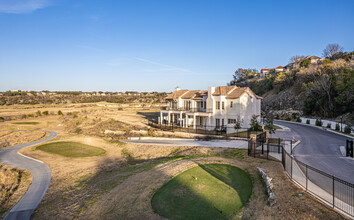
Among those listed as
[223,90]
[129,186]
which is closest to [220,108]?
[223,90]

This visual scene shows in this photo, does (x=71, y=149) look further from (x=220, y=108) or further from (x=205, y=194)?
(x=220, y=108)

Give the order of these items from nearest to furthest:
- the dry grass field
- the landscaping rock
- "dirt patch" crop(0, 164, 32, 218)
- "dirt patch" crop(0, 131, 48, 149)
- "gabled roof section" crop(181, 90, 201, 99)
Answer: the dry grass field, the landscaping rock, "dirt patch" crop(0, 164, 32, 218), "dirt patch" crop(0, 131, 48, 149), "gabled roof section" crop(181, 90, 201, 99)

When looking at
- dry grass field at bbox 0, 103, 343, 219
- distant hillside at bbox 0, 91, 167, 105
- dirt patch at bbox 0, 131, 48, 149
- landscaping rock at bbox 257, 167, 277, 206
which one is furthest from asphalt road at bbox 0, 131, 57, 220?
distant hillside at bbox 0, 91, 167, 105

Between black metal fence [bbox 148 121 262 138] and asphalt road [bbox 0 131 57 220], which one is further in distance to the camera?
black metal fence [bbox 148 121 262 138]

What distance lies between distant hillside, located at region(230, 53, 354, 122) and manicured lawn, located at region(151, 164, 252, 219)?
33866 millimetres

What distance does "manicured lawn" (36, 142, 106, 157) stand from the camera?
917 inches

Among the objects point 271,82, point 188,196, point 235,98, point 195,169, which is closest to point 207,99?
point 235,98

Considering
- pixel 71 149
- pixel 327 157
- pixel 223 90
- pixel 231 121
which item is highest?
pixel 223 90

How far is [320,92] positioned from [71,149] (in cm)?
5248

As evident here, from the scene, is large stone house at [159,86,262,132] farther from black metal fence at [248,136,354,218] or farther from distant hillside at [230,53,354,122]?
distant hillside at [230,53,354,122]

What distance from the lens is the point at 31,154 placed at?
2278cm

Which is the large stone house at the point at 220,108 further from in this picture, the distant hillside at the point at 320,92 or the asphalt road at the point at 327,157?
the distant hillside at the point at 320,92

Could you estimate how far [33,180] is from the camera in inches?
622

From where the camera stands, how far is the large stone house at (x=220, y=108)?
103ft
